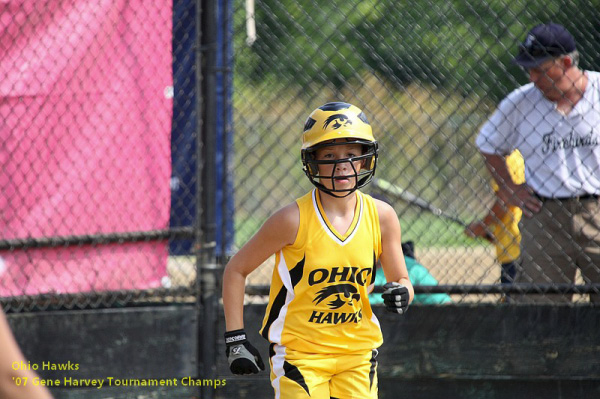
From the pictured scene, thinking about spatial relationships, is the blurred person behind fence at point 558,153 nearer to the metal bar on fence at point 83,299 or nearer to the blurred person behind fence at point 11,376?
the metal bar on fence at point 83,299

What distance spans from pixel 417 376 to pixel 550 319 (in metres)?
0.78

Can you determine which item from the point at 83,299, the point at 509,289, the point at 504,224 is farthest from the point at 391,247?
the point at 504,224

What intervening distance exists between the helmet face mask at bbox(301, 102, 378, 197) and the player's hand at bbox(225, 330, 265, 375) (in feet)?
2.34

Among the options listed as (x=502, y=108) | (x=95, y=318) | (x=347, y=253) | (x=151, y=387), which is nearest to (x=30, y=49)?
(x=95, y=318)

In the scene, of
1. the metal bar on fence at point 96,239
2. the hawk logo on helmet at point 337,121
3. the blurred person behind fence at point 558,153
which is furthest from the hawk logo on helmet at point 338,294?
the blurred person behind fence at point 558,153

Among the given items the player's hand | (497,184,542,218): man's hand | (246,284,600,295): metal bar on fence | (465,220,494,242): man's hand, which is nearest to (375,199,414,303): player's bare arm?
the player's hand

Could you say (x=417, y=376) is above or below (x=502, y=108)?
below

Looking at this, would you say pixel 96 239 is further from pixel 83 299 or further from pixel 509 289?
pixel 509 289

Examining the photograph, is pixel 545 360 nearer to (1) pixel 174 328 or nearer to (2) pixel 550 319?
(2) pixel 550 319

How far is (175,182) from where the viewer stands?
5.04 meters

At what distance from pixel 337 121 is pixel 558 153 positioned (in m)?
1.99

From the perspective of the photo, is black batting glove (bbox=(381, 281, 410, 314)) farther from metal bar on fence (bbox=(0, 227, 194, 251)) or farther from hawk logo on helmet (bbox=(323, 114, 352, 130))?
metal bar on fence (bbox=(0, 227, 194, 251))

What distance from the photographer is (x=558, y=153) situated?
461cm

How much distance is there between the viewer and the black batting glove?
310 centimetres
